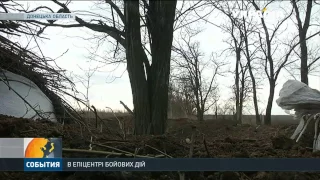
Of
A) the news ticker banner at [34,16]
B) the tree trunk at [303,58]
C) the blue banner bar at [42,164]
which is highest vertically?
the news ticker banner at [34,16]

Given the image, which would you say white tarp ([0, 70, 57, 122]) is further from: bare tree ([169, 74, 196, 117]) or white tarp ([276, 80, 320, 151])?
white tarp ([276, 80, 320, 151])

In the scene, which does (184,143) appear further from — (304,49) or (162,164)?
(304,49)

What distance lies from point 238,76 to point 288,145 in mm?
688

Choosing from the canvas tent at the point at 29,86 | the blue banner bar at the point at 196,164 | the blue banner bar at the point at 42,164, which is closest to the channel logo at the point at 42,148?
the blue banner bar at the point at 42,164

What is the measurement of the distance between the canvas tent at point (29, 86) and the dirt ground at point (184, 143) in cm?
24

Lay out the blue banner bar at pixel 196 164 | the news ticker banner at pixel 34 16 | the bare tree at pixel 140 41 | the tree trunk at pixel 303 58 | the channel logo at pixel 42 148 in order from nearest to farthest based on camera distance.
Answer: the blue banner bar at pixel 196 164 < the channel logo at pixel 42 148 < the news ticker banner at pixel 34 16 < the tree trunk at pixel 303 58 < the bare tree at pixel 140 41

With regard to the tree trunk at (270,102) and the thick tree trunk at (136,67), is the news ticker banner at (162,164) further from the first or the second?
the thick tree trunk at (136,67)

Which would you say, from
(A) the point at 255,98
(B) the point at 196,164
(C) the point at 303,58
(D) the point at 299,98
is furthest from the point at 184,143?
(C) the point at 303,58

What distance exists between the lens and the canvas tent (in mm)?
3648

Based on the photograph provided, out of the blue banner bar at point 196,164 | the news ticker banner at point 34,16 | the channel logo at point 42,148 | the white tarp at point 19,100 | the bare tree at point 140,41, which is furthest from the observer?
the bare tree at point 140,41

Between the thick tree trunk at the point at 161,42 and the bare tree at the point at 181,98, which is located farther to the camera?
the thick tree trunk at the point at 161,42

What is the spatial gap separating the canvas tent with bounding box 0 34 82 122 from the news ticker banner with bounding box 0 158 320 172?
0.85 meters

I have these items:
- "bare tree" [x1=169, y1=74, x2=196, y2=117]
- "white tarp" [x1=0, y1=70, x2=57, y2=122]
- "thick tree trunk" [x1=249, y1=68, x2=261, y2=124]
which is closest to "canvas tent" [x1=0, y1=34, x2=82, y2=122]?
"white tarp" [x1=0, y1=70, x2=57, y2=122]

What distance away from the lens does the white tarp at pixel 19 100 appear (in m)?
3.65
